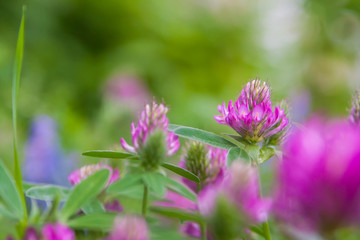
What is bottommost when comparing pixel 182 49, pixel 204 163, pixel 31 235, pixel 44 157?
pixel 31 235

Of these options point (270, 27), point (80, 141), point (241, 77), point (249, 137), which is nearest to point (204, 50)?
point (241, 77)

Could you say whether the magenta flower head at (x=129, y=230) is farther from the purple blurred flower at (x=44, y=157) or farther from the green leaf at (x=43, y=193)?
the purple blurred flower at (x=44, y=157)

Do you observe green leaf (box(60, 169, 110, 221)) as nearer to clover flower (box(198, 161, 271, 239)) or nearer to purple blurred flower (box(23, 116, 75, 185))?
clover flower (box(198, 161, 271, 239))

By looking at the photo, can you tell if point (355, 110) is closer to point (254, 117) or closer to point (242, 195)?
point (254, 117)

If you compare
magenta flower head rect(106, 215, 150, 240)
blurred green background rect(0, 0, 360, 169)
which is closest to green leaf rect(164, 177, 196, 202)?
magenta flower head rect(106, 215, 150, 240)

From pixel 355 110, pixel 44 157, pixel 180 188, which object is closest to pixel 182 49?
pixel 44 157

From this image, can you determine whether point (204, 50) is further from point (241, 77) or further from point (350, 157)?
point (350, 157)
